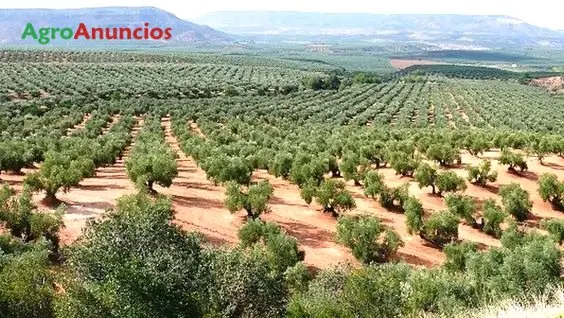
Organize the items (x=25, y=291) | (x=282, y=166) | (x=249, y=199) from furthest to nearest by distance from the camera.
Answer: (x=282, y=166), (x=249, y=199), (x=25, y=291)

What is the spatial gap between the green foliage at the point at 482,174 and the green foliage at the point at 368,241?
18.6m

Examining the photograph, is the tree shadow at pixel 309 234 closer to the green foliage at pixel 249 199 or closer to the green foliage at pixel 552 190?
the green foliage at pixel 249 199

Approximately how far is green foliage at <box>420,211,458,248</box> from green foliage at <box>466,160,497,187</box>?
1312 cm

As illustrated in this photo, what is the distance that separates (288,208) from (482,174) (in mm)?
16870

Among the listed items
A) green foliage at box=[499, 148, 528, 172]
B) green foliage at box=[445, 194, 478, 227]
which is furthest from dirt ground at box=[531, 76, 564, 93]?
green foliage at box=[445, 194, 478, 227]

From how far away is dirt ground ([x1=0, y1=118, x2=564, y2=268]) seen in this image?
34406 mm

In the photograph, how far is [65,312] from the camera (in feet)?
56.6

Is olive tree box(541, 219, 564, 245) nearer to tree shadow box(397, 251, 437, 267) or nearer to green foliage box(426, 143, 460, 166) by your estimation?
tree shadow box(397, 251, 437, 267)

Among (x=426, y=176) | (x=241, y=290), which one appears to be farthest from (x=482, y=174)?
(x=241, y=290)

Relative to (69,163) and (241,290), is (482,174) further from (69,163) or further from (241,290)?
(241,290)

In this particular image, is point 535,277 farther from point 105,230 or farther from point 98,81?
point 98,81

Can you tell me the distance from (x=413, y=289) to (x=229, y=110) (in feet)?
256

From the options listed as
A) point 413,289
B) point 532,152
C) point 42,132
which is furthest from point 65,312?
point 42,132

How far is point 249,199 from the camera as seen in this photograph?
123 feet
